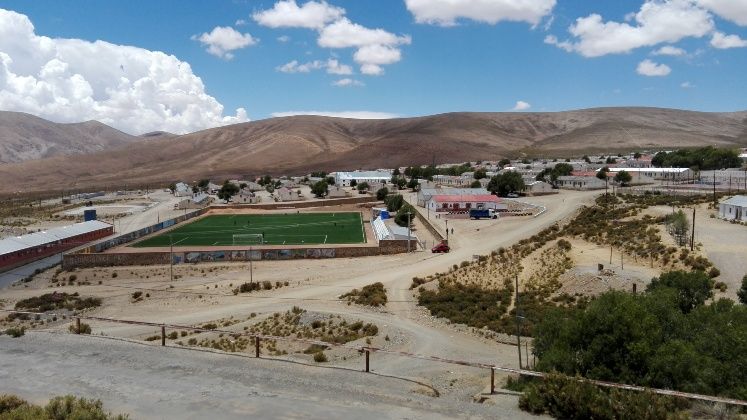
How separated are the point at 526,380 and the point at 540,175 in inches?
3090

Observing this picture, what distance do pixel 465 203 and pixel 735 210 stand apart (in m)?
25.6

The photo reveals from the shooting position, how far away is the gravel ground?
9.13 m

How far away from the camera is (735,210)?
3872cm

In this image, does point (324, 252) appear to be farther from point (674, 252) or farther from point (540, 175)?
point (540, 175)

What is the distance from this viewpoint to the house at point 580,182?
75438mm

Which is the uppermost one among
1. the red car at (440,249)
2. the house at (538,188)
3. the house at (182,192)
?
the house at (538,188)

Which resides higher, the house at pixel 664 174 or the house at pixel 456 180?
the house at pixel 664 174

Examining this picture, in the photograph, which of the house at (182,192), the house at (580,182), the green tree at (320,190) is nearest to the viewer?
the house at (580,182)

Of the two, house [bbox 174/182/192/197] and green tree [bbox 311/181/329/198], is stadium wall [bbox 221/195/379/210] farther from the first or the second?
house [bbox 174/182/192/197]

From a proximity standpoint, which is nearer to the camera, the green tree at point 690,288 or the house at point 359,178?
the green tree at point 690,288

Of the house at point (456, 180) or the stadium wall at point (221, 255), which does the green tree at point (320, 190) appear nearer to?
the house at point (456, 180)

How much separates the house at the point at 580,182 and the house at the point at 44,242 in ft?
193

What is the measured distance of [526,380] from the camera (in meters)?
11.3

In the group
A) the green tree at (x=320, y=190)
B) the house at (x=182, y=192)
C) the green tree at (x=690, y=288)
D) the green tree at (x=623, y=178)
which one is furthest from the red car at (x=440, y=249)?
the house at (x=182, y=192)
